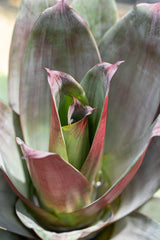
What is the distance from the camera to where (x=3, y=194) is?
0.45 m

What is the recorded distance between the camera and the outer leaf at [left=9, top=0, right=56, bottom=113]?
50 centimetres

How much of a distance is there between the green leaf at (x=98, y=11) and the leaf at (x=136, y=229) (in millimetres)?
314

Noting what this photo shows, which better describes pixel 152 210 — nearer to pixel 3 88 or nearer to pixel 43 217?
pixel 43 217

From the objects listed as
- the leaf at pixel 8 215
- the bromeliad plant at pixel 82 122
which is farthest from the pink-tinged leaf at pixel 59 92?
the leaf at pixel 8 215

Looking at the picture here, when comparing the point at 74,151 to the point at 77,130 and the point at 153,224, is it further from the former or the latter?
the point at 153,224

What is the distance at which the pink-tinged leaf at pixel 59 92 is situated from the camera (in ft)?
1.22

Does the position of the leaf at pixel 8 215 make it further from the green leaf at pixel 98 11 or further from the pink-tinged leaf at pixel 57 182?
the green leaf at pixel 98 11

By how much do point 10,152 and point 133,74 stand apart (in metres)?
0.22

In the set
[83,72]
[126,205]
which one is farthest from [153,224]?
[83,72]

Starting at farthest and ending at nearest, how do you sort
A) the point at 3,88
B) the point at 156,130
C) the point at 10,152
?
the point at 3,88, the point at 10,152, the point at 156,130

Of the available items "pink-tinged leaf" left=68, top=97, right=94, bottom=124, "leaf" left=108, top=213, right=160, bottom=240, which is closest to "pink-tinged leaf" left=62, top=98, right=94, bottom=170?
"pink-tinged leaf" left=68, top=97, right=94, bottom=124

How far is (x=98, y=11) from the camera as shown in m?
0.53

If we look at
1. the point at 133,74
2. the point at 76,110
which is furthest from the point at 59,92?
the point at 133,74

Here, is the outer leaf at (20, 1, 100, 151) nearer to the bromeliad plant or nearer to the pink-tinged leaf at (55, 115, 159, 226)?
the bromeliad plant
